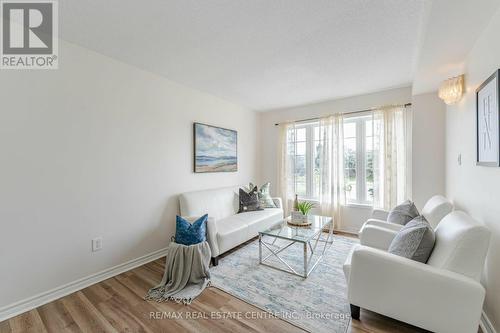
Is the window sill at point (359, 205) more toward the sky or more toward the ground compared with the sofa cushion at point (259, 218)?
more toward the sky

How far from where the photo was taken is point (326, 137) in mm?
3953

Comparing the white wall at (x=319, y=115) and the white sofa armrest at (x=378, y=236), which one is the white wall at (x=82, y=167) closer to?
the white wall at (x=319, y=115)

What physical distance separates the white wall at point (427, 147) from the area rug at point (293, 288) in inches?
59.8

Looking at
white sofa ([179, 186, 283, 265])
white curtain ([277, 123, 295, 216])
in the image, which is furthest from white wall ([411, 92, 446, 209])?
white sofa ([179, 186, 283, 265])

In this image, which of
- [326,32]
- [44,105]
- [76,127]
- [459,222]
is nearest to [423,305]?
[459,222]

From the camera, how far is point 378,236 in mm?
2129

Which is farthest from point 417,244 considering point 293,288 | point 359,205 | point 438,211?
point 359,205

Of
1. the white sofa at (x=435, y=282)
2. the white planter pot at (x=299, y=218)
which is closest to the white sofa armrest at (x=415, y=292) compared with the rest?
the white sofa at (x=435, y=282)

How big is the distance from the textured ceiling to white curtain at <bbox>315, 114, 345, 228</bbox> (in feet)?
3.12

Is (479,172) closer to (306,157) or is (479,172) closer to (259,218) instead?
(259,218)

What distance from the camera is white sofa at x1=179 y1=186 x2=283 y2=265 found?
2602 mm

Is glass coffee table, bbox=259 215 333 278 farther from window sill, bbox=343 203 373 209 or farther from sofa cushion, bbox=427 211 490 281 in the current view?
sofa cushion, bbox=427 211 490 281

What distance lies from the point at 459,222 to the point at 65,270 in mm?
3377

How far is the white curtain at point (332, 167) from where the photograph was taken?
12.5 ft
